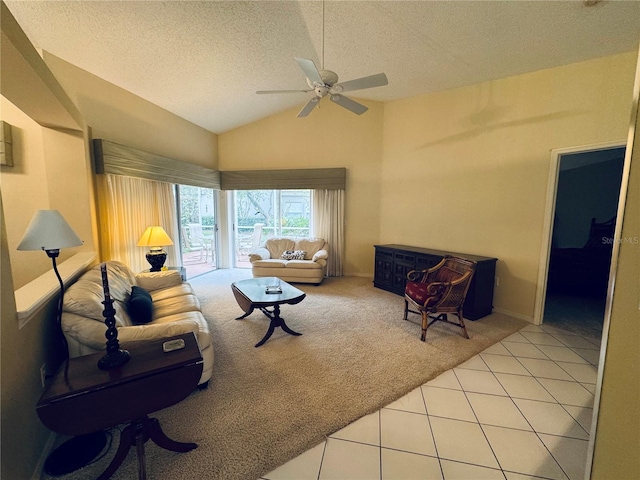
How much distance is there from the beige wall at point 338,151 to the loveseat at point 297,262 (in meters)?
0.74

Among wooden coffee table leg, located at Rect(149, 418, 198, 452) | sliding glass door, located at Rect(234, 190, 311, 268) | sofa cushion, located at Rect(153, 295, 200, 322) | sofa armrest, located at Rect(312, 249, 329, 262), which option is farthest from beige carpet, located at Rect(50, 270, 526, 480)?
sliding glass door, located at Rect(234, 190, 311, 268)

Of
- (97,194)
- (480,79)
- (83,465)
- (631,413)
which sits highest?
(480,79)

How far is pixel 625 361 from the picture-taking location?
0.92m

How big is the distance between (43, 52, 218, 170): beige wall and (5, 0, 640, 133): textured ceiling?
0.14 metres

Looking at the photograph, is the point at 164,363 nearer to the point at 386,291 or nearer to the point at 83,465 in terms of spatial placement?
the point at 83,465

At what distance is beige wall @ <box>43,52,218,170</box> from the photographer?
2.93 meters

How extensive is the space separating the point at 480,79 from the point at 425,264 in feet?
8.60

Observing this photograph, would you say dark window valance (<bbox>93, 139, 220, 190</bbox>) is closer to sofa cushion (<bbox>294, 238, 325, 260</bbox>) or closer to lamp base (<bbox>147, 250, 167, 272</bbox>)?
lamp base (<bbox>147, 250, 167, 272</bbox>)

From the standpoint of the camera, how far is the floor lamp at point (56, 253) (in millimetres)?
1412

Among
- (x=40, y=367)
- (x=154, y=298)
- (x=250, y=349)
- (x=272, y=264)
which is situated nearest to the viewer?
(x=40, y=367)

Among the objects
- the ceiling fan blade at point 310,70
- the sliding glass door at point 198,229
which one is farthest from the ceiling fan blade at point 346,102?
the sliding glass door at point 198,229

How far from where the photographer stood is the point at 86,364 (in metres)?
1.40

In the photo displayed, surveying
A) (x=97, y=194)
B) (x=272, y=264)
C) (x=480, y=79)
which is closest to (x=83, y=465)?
(x=97, y=194)

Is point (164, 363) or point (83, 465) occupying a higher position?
point (164, 363)
